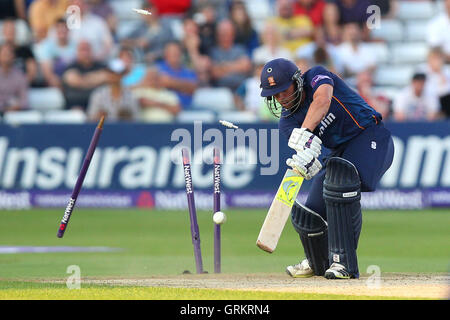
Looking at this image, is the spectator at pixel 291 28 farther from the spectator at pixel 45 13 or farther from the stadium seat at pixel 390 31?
→ the spectator at pixel 45 13

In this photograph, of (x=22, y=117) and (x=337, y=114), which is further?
(x=22, y=117)

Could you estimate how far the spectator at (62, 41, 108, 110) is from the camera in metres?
16.8

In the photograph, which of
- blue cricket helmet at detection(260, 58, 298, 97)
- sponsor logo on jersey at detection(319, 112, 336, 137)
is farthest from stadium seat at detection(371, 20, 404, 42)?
blue cricket helmet at detection(260, 58, 298, 97)

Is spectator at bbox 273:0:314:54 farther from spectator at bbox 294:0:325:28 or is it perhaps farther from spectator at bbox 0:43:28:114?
spectator at bbox 0:43:28:114

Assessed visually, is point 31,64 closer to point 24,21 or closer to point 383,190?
point 24,21

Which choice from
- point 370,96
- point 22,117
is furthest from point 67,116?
point 370,96

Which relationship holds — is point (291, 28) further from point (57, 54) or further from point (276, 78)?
point (276, 78)

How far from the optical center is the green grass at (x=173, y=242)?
10039 millimetres

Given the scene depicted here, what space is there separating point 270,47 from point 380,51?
2.61 metres

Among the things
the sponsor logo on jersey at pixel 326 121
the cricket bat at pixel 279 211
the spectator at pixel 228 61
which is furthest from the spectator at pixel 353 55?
the cricket bat at pixel 279 211

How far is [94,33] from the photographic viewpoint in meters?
17.6

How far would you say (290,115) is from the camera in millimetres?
8438
